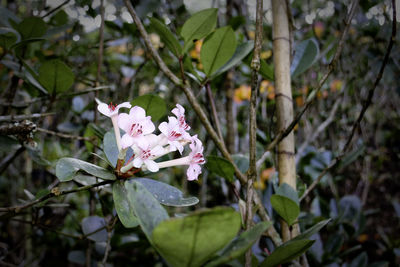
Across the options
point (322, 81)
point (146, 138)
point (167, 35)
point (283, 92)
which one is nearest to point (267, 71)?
point (283, 92)

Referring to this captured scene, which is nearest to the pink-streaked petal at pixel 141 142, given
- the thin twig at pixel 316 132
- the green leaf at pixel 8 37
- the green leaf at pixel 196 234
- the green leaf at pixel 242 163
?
the green leaf at pixel 196 234

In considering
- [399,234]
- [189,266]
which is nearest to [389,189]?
[399,234]

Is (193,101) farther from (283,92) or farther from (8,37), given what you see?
(8,37)

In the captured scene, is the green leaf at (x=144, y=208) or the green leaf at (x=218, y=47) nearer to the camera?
the green leaf at (x=144, y=208)

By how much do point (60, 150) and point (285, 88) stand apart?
4.21 feet

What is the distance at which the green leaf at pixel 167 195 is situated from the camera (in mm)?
541

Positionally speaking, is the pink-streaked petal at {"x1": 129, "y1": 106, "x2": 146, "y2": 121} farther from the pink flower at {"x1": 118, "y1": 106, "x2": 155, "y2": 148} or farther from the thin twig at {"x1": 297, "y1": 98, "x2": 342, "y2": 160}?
the thin twig at {"x1": 297, "y1": 98, "x2": 342, "y2": 160}

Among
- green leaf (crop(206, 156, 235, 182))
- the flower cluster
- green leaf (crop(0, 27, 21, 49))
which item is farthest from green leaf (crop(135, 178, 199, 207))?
green leaf (crop(0, 27, 21, 49))

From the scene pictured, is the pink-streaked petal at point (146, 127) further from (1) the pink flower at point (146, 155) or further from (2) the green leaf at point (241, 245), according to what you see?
(2) the green leaf at point (241, 245)

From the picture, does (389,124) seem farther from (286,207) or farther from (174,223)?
(174,223)

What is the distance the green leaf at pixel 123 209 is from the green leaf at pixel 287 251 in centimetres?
24

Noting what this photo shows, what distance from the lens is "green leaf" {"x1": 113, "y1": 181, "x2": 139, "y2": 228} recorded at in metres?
0.50

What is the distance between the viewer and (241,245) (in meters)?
0.39

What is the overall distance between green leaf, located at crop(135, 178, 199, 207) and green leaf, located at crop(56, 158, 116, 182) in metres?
0.08
